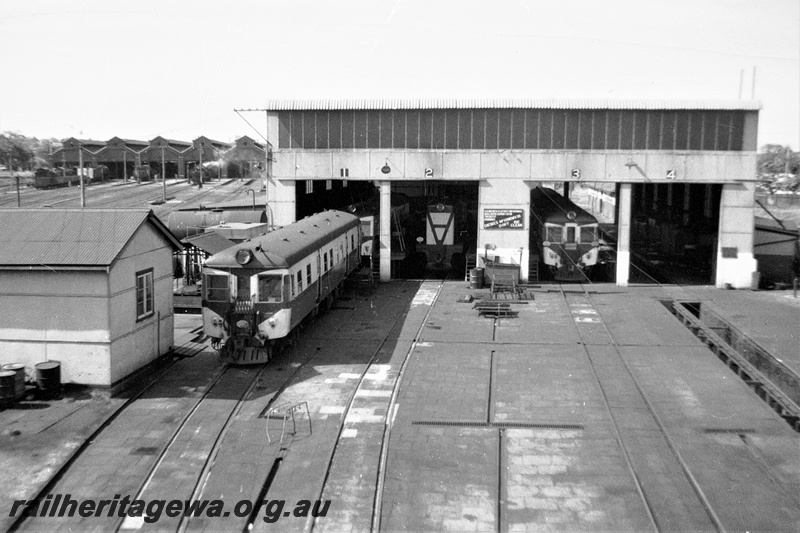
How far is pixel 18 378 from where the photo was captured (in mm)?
16078

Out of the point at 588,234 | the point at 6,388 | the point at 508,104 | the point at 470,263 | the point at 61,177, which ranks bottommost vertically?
the point at 6,388

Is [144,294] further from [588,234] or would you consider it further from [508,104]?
[588,234]

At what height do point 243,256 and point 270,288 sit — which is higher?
point 243,256

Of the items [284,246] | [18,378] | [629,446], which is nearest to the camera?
[629,446]

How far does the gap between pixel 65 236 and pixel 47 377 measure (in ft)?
11.0

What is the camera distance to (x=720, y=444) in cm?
1423

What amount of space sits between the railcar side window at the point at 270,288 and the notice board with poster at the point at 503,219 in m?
14.7

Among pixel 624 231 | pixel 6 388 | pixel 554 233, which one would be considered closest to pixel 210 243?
pixel 6 388

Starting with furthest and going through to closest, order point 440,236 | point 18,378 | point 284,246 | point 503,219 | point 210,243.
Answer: point 440,236 → point 503,219 → point 210,243 → point 284,246 → point 18,378

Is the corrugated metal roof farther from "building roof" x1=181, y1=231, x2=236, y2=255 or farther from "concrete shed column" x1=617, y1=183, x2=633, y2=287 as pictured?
"building roof" x1=181, y1=231, x2=236, y2=255

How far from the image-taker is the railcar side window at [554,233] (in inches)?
1260

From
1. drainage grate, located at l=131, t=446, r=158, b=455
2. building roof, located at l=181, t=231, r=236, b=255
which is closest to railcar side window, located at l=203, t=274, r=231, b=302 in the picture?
building roof, located at l=181, t=231, r=236, b=255

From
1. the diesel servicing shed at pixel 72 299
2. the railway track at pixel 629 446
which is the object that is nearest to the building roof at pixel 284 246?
the diesel servicing shed at pixel 72 299

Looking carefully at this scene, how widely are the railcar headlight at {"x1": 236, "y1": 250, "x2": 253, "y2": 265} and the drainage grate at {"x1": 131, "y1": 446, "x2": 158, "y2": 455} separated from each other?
5.73 metres
